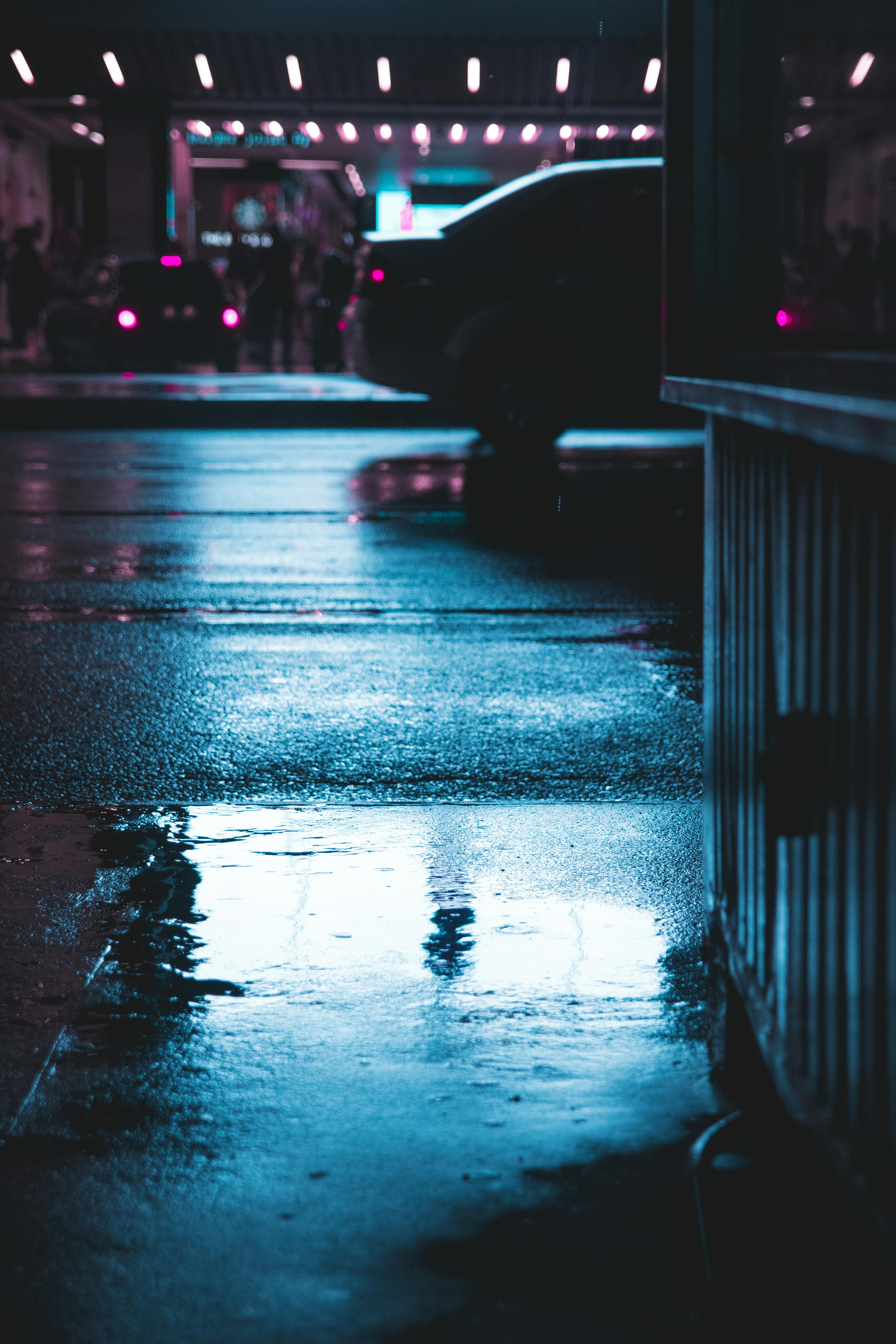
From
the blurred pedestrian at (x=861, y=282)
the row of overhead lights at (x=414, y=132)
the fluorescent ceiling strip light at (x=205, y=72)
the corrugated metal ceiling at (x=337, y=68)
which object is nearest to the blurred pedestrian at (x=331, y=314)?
the corrugated metal ceiling at (x=337, y=68)

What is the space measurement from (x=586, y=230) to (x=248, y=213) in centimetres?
2639

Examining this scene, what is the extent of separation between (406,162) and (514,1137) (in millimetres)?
36488

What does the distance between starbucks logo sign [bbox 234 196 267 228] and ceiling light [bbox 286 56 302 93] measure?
9.22m

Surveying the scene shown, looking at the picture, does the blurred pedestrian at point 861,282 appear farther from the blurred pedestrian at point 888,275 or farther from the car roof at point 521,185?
the car roof at point 521,185

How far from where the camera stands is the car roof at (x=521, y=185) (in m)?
12.0

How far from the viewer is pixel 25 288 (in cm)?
2688

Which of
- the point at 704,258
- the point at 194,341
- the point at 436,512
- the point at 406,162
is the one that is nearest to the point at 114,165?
the point at 194,341

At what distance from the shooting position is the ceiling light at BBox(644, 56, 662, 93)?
26.2 metres

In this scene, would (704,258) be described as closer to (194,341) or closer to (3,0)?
(194,341)

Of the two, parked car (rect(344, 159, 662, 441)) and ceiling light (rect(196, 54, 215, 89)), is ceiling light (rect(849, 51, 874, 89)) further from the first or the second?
ceiling light (rect(196, 54, 215, 89))

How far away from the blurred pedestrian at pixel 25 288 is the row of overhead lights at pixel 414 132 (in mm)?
4876

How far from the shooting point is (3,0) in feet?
82.9

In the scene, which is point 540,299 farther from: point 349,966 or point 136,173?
point 136,173

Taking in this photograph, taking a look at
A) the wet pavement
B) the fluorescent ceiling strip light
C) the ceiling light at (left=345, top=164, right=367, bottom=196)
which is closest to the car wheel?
the wet pavement
